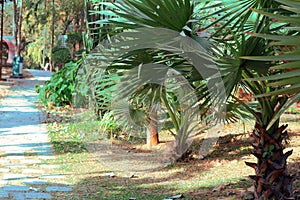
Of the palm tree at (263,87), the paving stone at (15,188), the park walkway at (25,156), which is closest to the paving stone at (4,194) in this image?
the park walkway at (25,156)

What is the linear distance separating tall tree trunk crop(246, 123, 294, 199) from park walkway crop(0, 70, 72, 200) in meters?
1.87

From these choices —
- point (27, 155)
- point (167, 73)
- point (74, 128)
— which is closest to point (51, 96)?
point (74, 128)

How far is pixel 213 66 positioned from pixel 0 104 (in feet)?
28.8

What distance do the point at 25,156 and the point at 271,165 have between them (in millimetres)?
3541

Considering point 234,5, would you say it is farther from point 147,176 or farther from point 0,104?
point 0,104

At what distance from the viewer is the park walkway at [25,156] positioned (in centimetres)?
461

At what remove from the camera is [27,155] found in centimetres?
624

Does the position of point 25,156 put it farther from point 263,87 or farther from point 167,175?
point 263,87

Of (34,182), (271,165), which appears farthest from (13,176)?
(271,165)

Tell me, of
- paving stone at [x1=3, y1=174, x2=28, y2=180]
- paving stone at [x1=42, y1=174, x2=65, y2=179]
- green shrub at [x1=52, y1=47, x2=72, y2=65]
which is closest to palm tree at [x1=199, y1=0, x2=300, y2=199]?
paving stone at [x1=42, y1=174, x2=65, y2=179]

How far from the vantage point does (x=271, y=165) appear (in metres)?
3.59

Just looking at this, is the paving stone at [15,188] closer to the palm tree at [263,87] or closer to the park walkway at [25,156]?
the park walkway at [25,156]

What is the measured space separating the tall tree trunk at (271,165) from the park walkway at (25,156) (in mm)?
1871

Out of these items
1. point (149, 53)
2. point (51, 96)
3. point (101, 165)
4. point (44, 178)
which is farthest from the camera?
point (51, 96)
